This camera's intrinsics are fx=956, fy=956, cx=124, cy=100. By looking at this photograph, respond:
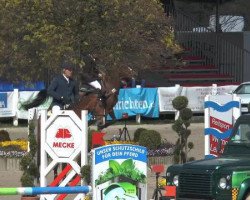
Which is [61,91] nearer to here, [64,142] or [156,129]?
[64,142]

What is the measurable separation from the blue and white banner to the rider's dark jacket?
13742mm

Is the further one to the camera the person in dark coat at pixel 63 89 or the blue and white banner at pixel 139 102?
the blue and white banner at pixel 139 102

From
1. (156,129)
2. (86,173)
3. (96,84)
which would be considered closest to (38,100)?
(96,84)

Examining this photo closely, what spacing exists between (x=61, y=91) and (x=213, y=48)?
81.4 ft

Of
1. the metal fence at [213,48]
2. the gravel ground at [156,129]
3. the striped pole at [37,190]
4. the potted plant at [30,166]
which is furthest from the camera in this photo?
the metal fence at [213,48]

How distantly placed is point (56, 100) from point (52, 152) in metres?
3.07

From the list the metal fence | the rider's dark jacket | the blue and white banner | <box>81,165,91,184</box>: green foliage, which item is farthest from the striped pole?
the metal fence

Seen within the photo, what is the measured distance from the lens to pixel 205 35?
134 ft

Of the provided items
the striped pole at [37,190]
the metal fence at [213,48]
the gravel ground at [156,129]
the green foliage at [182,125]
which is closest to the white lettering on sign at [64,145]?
the gravel ground at [156,129]

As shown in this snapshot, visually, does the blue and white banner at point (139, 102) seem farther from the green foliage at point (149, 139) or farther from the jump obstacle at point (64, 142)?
the jump obstacle at point (64, 142)

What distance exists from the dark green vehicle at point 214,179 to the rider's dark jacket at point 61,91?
13.4 ft

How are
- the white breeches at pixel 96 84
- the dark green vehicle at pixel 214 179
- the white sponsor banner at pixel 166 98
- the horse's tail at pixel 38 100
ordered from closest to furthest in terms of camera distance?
1. the dark green vehicle at pixel 214 179
2. the horse's tail at pixel 38 100
3. the white breeches at pixel 96 84
4. the white sponsor banner at pixel 166 98

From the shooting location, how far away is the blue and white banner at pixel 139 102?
30.4 m

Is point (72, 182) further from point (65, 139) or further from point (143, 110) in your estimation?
point (143, 110)
